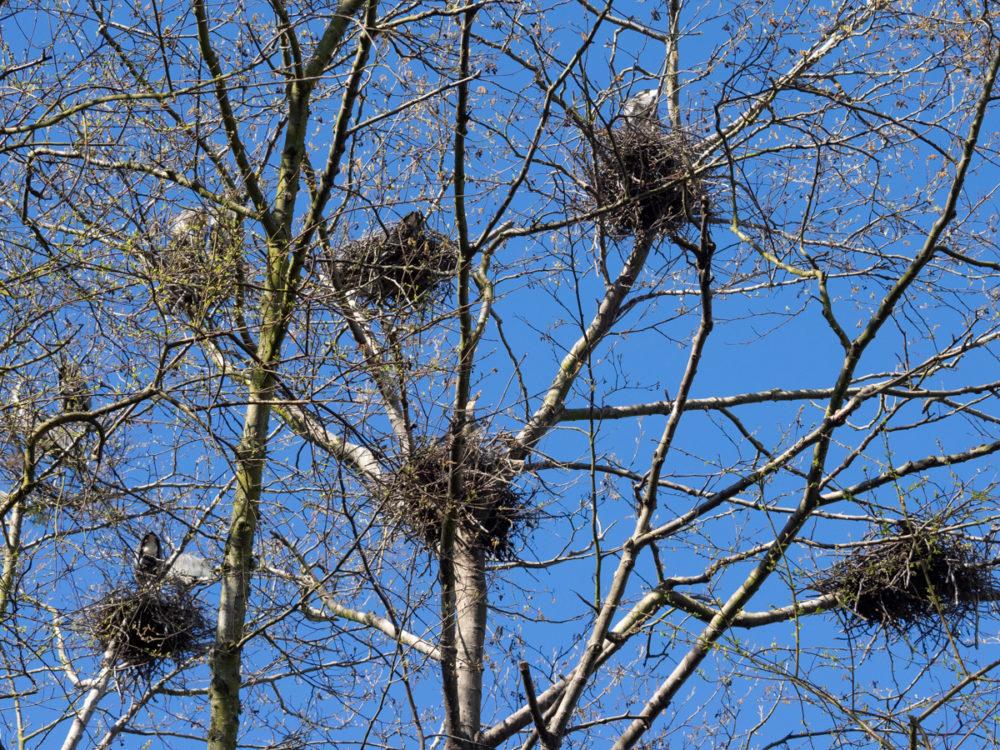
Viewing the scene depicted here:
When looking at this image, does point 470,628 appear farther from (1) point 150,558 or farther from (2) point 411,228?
(2) point 411,228

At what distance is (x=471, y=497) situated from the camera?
5723 millimetres

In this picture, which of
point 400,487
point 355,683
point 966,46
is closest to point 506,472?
point 400,487

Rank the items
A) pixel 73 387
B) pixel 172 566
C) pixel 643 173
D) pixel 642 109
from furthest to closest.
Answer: pixel 642 109, pixel 643 173, pixel 172 566, pixel 73 387

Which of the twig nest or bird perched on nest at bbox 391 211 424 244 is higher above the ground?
bird perched on nest at bbox 391 211 424 244

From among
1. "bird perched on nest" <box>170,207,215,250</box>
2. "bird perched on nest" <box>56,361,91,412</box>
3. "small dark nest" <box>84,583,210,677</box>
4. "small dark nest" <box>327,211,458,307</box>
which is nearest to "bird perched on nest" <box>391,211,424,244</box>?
"small dark nest" <box>327,211,458,307</box>

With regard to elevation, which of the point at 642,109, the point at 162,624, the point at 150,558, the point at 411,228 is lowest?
the point at 162,624

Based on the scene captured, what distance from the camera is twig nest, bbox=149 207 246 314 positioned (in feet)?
13.1

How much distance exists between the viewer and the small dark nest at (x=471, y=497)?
538 cm

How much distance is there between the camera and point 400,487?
5.32 m

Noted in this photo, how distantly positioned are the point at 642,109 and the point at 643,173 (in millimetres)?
547

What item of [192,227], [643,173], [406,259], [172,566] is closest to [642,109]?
[643,173]

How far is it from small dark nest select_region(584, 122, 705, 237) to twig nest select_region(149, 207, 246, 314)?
245cm

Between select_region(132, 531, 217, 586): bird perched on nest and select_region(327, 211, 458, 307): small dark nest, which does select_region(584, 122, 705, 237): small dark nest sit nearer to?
select_region(327, 211, 458, 307): small dark nest

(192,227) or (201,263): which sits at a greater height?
(192,227)
